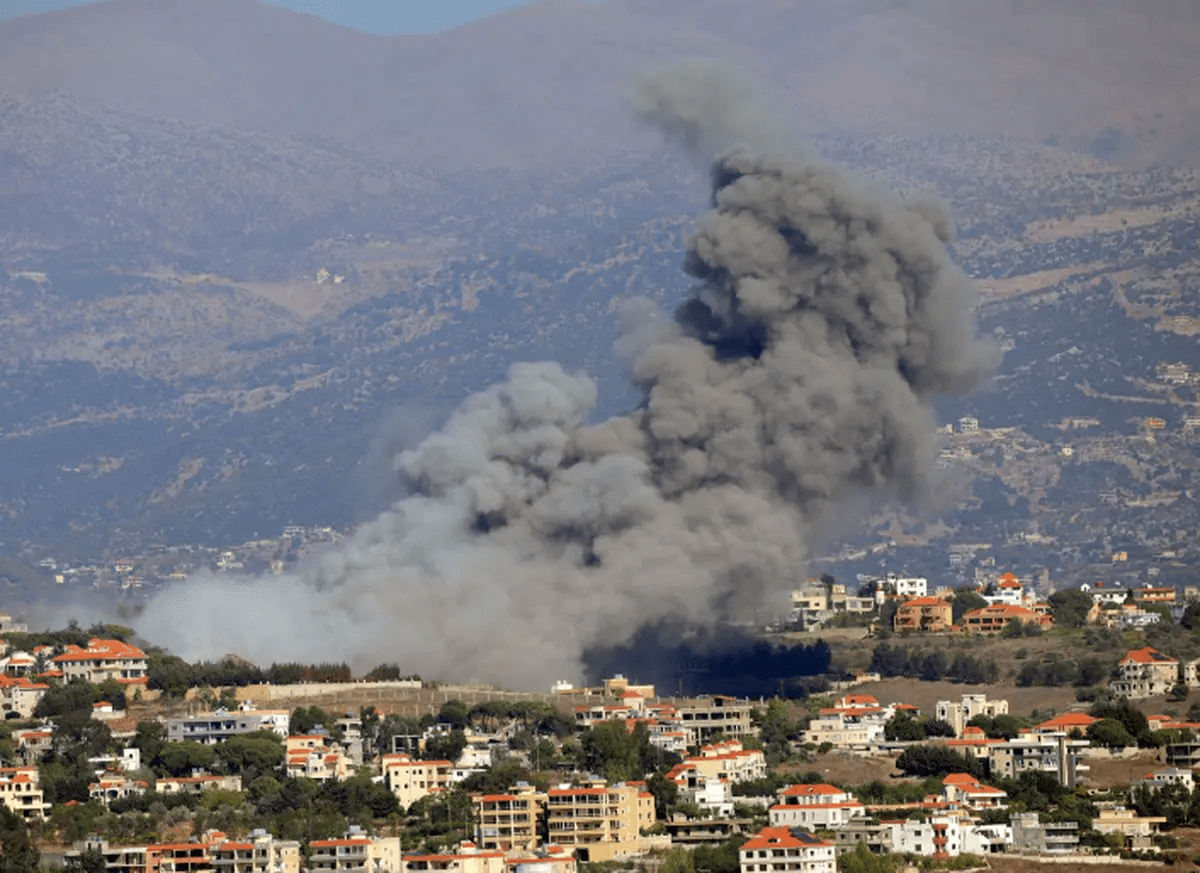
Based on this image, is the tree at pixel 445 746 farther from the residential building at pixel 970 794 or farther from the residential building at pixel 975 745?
the residential building at pixel 970 794

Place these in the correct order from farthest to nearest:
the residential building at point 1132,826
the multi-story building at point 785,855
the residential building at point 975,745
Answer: the residential building at point 975,745 → the residential building at point 1132,826 → the multi-story building at point 785,855

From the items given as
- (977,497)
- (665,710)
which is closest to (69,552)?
(977,497)

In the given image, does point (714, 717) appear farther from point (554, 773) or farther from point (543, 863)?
point (543, 863)

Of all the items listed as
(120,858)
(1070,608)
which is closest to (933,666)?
(1070,608)

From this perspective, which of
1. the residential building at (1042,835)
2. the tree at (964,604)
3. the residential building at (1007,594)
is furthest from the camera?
the residential building at (1007,594)

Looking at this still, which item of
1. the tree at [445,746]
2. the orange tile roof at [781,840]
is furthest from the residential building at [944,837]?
the tree at [445,746]

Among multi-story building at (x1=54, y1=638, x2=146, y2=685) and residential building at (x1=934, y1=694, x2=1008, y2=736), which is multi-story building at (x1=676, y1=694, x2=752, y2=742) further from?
multi-story building at (x1=54, y1=638, x2=146, y2=685)
